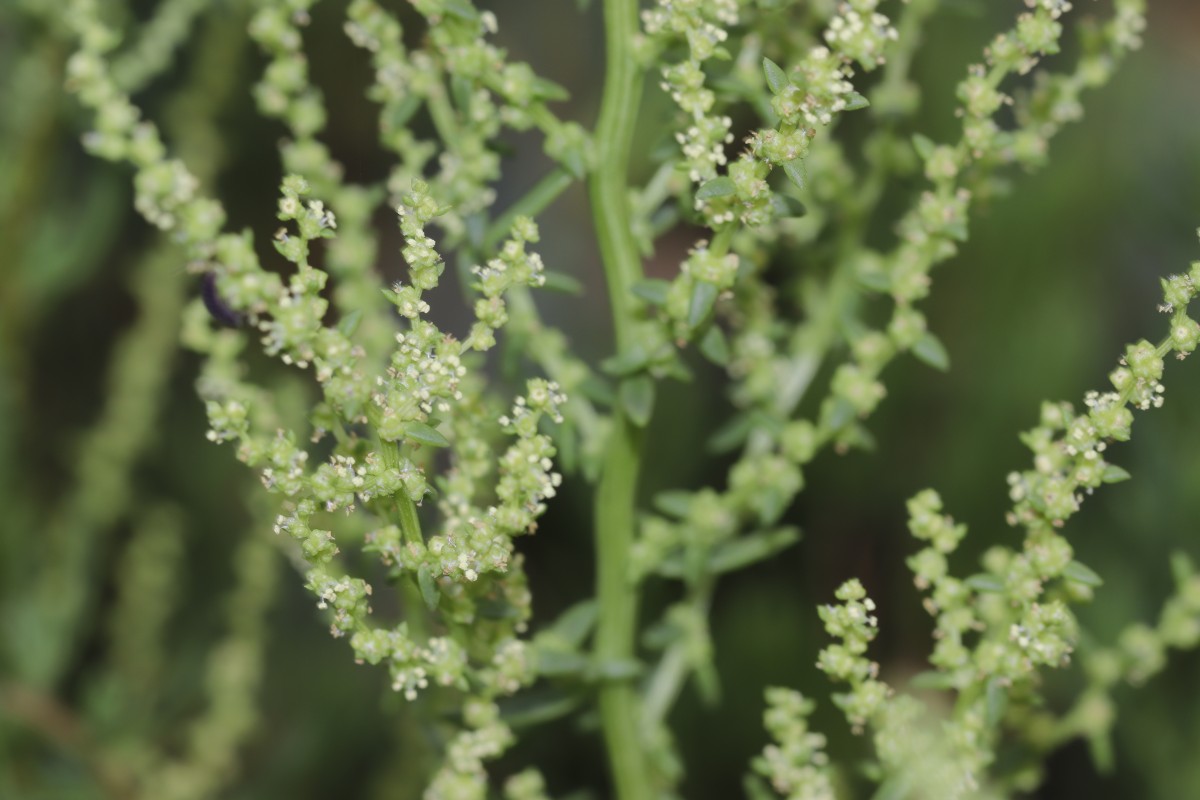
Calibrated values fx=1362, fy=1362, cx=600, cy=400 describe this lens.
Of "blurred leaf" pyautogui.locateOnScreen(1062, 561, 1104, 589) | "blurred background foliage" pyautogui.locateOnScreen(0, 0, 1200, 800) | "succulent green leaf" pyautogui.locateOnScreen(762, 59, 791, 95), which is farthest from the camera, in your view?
"blurred background foliage" pyautogui.locateOnScreen(0, 0, 1200, 800)

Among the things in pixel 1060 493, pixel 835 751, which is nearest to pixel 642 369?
pixel 1060 493

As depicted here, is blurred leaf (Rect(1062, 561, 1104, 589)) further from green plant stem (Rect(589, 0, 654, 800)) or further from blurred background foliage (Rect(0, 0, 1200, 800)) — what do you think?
blurred background foliage (Rect(0, 0, 1200, 800))

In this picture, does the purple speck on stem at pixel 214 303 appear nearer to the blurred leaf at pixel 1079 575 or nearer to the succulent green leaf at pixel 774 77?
the succulent green leaf at pixel 774 77

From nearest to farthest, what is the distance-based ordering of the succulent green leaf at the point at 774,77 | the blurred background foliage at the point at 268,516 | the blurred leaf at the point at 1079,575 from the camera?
the succulent green leaf at the point at 774,77
the blurred leaf at the point at 1079,575
the blurred background foliage at the point at 268,516

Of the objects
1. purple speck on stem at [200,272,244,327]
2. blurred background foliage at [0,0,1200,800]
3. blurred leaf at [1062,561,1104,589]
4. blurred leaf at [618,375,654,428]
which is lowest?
blurred leaf at [1062,561,1104,589]

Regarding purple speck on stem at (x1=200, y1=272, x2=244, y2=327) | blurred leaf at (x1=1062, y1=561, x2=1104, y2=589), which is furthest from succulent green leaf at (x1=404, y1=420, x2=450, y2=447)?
blurred leaf at (x1=1062, y1=561, x2=1104, y2=589)

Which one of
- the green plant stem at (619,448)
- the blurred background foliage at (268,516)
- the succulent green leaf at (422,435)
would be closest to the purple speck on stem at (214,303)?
the succulent green leaf at (422,435)

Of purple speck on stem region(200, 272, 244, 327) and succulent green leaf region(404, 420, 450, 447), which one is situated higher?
purple speck on stem region(200, 272, 244, 327)
